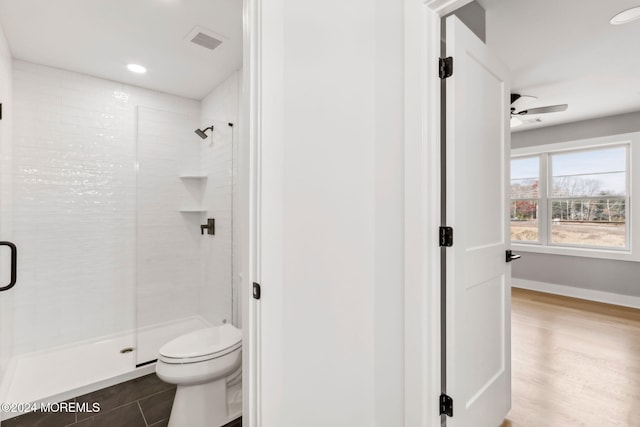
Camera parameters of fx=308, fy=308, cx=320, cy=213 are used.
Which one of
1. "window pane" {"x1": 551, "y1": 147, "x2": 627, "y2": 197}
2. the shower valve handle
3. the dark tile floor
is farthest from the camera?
"window pane" {"x1": 551, "y1": 147, "x2": 627, "y2": 197}

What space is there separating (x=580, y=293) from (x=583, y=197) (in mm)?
1345

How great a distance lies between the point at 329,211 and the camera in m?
1.24

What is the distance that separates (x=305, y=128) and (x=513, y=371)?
2.45 meters

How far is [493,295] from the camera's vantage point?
1637mm

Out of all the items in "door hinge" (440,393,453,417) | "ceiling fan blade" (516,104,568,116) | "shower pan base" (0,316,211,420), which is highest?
"ceiling fan blade" (516,104,568,116)

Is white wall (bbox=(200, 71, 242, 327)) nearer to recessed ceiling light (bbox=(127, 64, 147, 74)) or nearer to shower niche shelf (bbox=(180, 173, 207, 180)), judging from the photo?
shower niche shelf (bbox=(180, 173, 207, 180))

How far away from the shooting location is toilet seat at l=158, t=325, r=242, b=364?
1741 mm

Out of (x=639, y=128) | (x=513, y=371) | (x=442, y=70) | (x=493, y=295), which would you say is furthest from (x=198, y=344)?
(x=639, y=128)

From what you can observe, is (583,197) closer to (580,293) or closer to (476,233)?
(580,293)

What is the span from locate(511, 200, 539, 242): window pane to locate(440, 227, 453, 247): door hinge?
445cm

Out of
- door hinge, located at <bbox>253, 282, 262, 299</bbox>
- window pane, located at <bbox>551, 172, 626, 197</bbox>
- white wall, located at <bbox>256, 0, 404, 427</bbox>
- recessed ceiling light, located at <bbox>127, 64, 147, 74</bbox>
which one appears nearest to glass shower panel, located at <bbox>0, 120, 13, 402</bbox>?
recessed ceiling light, located at <bbox>127, 64, 147, 74</bbox>

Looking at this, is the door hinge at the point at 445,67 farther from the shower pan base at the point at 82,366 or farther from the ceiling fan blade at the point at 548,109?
the shower pan base at the point at 82,366

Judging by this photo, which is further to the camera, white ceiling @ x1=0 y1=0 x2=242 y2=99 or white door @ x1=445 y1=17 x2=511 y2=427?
white ceiling @ x1=0 y1=0 x2=242 y2=99

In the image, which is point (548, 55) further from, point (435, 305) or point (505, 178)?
point (435, 305)
